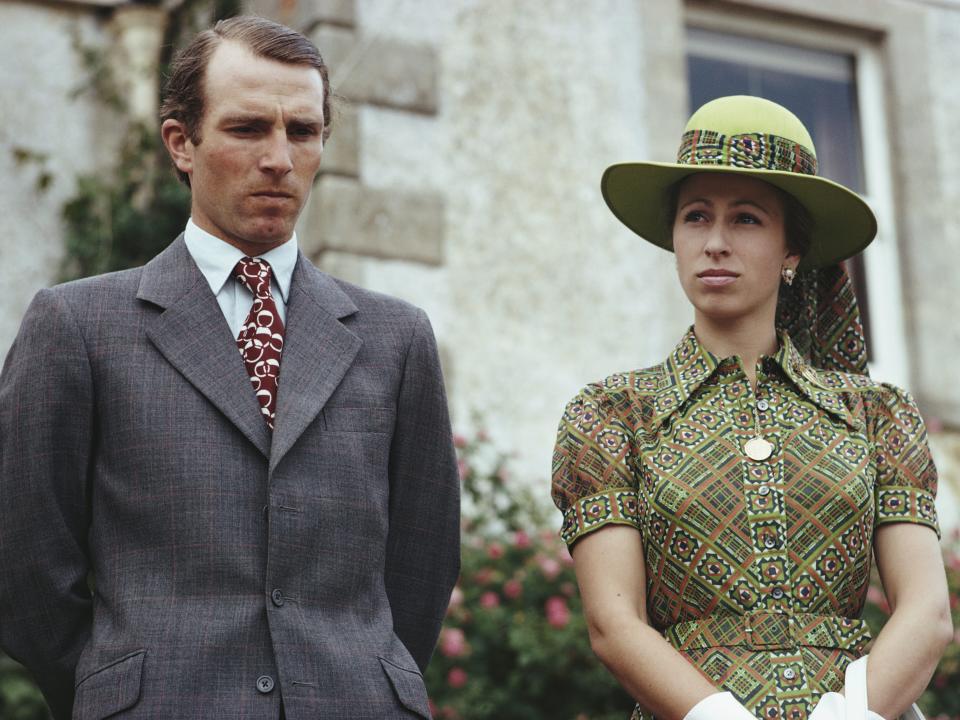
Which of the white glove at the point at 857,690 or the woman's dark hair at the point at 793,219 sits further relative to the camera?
the woman's dark hair at the point at 793,219

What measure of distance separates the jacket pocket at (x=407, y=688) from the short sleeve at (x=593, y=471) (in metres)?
0.45

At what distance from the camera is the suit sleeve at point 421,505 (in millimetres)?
3344

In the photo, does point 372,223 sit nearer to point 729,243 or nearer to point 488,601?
point 488,601

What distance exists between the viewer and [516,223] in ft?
23.3

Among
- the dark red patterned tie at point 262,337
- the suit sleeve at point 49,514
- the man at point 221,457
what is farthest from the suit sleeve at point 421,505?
the suit sleeve at point 49,514

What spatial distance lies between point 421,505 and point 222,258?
2.06ft

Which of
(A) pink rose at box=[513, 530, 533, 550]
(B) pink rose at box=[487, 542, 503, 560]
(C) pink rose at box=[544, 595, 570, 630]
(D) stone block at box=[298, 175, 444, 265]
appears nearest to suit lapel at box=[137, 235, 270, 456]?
(C) pink rose at box=[544, 595, 570, 630]

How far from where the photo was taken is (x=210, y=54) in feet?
10.6

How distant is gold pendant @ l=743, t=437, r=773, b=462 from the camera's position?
329 cm

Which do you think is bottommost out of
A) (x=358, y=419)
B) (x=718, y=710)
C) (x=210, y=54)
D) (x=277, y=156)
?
(x=718, y=710)

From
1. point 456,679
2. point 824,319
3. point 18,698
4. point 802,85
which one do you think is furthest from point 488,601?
point 802,85

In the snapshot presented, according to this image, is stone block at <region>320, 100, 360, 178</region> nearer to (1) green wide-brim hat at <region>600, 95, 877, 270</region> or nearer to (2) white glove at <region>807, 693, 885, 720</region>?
(1) green wide-brim hat at <region>600, 95, 877, 270</region>

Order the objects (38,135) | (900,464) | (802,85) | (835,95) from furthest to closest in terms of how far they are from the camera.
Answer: (835,95) → (802,85) → (38,135) → (900,464)

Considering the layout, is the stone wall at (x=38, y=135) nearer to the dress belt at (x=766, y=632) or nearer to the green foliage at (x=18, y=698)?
the green foliage at (x=18, y=698)
